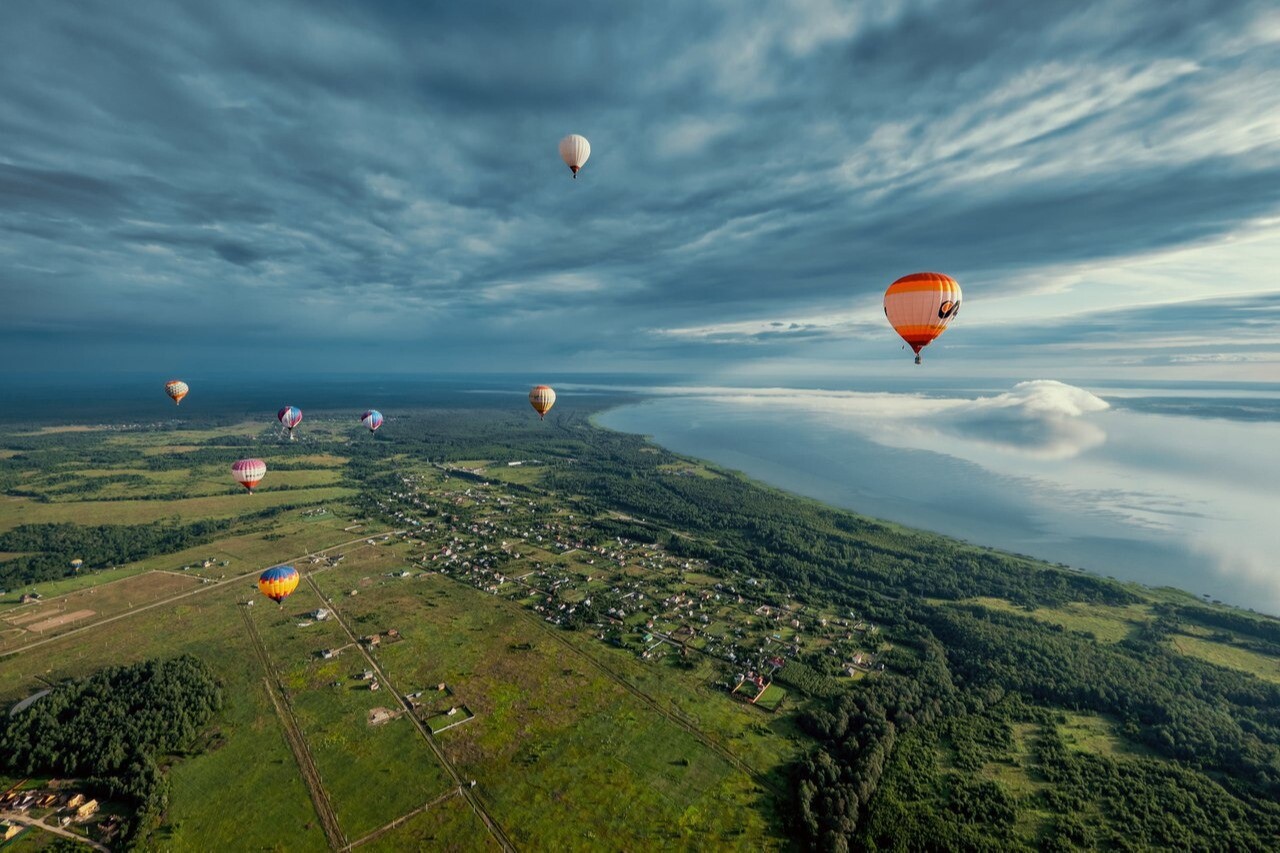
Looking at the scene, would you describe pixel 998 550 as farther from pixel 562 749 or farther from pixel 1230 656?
pixel 562 749

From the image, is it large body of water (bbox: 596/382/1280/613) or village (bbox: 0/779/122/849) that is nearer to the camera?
village (bbox: 0/779/122/849)

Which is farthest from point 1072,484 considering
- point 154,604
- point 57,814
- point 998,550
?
point 154,604

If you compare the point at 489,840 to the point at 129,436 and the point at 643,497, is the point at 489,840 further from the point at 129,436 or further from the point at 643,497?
the point at 129,436

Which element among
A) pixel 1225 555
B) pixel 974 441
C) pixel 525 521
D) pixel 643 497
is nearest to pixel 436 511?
pixel 525 521

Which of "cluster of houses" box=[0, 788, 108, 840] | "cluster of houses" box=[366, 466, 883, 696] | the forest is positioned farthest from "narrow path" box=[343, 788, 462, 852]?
the forest

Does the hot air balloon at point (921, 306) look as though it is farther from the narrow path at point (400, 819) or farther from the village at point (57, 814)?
the village at point (57, 814)

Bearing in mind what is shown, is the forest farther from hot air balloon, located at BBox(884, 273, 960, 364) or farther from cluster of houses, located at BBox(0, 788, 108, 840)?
cluster of houses, located at BBox(0, 788, 108, 840)

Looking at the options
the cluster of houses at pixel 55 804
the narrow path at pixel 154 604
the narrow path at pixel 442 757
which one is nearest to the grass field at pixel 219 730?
the narrow path at pixel 154 604
